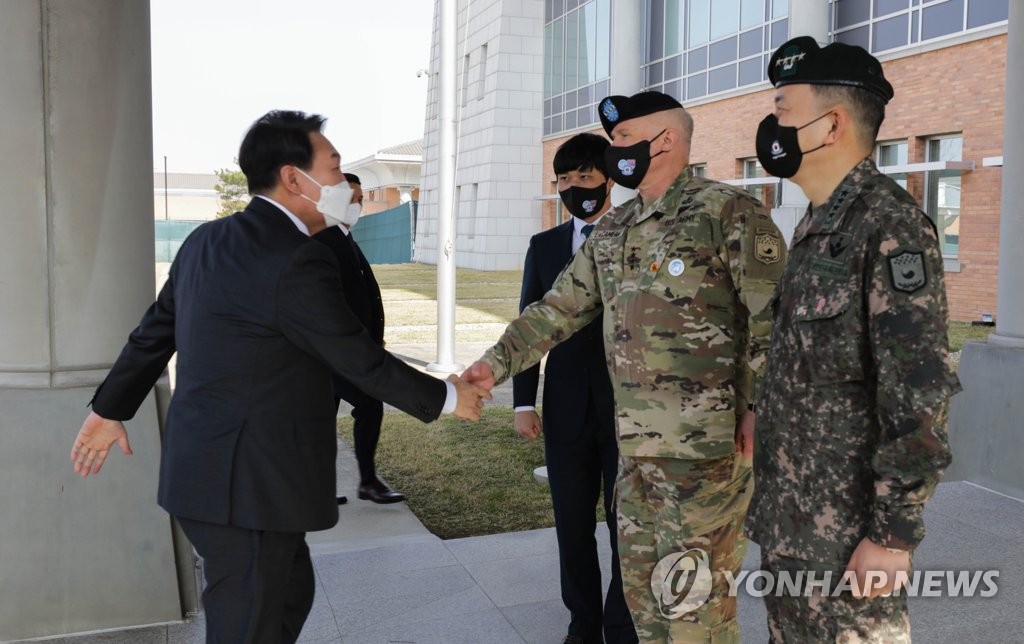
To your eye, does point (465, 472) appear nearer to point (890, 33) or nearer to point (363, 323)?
point (363, 323)

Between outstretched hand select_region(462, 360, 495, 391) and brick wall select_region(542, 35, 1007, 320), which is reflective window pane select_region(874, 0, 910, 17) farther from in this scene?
outstretched hand select_region(462, 360, 495, 391)

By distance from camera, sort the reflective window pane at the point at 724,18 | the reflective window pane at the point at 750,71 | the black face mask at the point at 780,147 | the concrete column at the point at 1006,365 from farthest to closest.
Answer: the reflective window pane at the point at 724,18
the reflective window pane at the point at 750,71
the concrete column at the point at 1006,365
the black face mask at the point at 780,147

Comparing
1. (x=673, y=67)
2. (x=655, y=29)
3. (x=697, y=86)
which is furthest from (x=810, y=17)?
(x=655, y=29)

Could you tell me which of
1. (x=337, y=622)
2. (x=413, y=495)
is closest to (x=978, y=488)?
(x=413, y=495)

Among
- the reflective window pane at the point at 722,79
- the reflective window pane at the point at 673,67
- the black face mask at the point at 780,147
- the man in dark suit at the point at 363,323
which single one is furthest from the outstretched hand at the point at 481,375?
the reflective window pane at the point at 673,67

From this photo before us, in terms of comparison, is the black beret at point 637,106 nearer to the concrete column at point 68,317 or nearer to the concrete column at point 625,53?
the concrete column at point 68,317

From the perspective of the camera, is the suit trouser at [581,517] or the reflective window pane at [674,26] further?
the reflective window pane at [674,26]

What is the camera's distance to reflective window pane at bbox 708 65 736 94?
2280 cm

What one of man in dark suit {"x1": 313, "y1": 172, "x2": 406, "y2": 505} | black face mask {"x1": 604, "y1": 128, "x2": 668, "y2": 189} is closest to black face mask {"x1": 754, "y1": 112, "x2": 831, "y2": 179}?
black face mask {"x1": 604, "y1": 128, "x2": 668, "y2": 189}

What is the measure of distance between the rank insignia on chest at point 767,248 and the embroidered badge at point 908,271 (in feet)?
2.76

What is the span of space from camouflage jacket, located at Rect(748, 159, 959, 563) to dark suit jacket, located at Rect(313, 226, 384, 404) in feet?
11.4

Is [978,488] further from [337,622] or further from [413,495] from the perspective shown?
[337,622]

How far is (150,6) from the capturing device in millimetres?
4355

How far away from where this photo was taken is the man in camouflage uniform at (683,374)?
2939 mm
